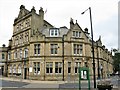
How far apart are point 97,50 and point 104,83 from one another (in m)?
31.4

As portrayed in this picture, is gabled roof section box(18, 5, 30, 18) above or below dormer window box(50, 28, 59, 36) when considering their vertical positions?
above

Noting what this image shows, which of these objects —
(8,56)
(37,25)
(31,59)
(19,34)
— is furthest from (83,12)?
(8,56)

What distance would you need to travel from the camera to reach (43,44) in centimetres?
4212

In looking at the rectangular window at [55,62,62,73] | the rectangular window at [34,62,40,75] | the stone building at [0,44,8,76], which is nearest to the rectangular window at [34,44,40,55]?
the rectangular window at [34,62,40,75]

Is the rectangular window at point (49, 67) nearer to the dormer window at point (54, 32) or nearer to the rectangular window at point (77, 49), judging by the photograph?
the rectangular window at point (77, 49)

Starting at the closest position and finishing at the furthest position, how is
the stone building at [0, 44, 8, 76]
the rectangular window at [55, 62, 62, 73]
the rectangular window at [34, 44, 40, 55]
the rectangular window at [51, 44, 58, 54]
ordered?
1. the rectangular window at [55, 62, 62, 73]
2. the rectangular window at [51, 44, 58, 54]
3. the rectangular window at [34, 44, 40, 55]
4. the stone building at [0, 44, 8, 76]

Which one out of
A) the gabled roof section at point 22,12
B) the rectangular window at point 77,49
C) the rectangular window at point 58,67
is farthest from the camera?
the gabled roof section at point 22,12

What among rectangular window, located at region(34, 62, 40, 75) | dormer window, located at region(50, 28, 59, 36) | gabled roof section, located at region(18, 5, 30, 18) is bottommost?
rectangular window, located at region(34, 62, 40, 75)

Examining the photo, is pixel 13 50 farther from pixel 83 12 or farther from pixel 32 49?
pixel 83 12

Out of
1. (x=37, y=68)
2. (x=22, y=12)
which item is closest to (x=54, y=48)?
(x=37, y=68)

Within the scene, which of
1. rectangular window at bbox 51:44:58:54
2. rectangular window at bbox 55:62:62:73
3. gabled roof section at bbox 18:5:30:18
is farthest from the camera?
gabled roof section at bbox 18:5:30:18

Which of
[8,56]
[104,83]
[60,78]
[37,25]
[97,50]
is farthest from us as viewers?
[8,56]

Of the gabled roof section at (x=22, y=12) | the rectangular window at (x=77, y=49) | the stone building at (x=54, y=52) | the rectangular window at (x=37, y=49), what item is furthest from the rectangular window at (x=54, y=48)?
the gabled roof section at (x=22, y=12)

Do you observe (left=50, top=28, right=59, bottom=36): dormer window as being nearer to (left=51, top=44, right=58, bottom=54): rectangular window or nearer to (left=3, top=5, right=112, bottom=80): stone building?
(left=3, top=5, right=112, bottom=80): stone building
